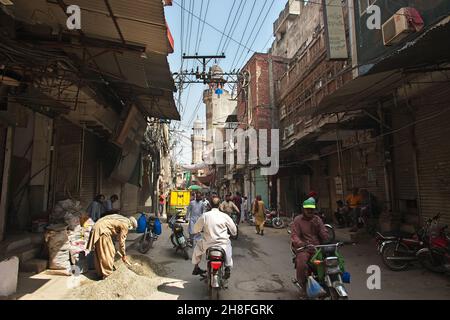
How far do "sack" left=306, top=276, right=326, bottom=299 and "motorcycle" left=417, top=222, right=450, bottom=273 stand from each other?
11.0ft

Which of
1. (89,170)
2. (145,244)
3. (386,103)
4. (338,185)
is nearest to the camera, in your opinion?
(145,244)

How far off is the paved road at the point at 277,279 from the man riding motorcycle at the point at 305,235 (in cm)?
82

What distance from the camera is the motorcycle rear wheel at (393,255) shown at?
684 centimetres

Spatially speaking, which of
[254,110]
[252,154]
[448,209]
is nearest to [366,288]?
[448,209]

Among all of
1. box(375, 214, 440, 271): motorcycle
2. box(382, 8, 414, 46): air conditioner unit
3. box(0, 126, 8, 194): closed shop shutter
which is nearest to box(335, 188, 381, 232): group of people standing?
box(375, 214, 440, 271): motorcycle

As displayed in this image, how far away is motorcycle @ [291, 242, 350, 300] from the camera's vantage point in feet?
13.7

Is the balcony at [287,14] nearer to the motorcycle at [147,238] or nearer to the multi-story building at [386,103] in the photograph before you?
the multi-story building at [386,103]

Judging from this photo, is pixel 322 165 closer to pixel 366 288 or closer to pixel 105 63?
pixel 366 288

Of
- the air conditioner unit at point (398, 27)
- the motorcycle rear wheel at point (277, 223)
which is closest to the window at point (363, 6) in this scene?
the air conditioner unit at point (398, 27)

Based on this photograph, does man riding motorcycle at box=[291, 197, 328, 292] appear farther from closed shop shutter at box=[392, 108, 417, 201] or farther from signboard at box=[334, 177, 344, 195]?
signboard at box=[334, 177, 344, 195]

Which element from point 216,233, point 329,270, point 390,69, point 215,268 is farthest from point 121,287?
point 390,69

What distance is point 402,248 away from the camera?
22.9ft

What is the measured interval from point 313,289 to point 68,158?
8.38 m

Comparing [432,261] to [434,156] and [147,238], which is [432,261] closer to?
[434,156]
